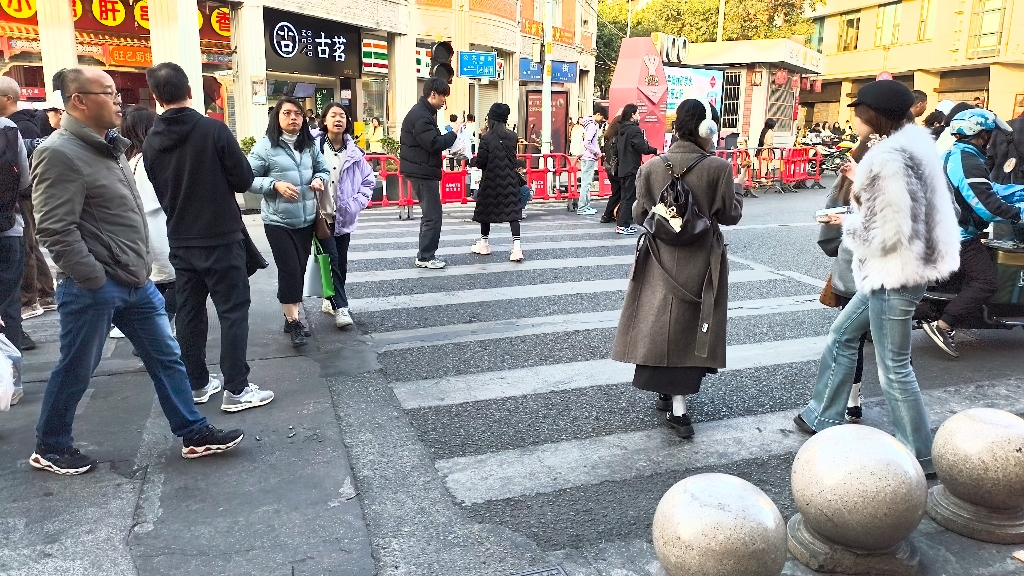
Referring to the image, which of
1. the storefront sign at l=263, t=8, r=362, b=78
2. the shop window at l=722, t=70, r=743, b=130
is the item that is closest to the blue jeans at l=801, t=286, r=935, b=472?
the storefront sign at l=263, t=8, r=362, b=78

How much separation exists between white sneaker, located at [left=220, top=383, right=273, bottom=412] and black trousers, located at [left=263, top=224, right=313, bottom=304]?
118 cm

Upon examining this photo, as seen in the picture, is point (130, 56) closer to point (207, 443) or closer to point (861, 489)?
point (207, 443)

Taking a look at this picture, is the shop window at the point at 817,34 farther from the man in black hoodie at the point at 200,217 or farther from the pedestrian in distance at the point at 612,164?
the man in black hoodie at the point at 200,217

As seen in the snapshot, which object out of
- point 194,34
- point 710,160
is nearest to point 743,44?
point 194,34

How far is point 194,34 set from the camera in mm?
16672

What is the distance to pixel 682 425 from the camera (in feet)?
14.0

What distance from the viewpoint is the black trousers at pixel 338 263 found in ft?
20.1

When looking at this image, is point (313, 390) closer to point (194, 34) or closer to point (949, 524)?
point (949, 524)

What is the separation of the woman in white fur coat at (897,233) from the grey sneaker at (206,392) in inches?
153

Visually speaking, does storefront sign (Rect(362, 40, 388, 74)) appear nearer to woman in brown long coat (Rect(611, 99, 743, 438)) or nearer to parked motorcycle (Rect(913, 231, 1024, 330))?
parked motorcycle (Rect(913, 231, 1024, 330))

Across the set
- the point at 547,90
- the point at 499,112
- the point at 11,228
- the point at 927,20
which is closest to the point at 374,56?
the point at 547,90

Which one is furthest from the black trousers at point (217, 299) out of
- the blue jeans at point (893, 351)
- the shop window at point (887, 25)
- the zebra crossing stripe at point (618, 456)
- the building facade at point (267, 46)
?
the shop window at point (887, 25)

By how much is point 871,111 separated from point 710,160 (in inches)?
31.7

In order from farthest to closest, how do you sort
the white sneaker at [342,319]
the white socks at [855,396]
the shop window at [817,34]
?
the shop window at [817,34]
the white sneaker at [342,319]
the white socks at [855,396]
